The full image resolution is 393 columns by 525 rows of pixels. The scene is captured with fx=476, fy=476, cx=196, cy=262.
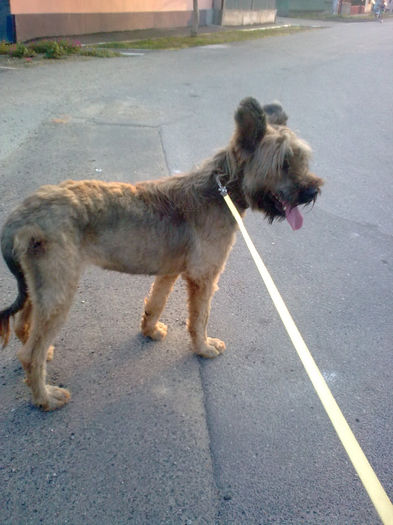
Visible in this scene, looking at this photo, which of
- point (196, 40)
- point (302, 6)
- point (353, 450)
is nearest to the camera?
point (353, 450)

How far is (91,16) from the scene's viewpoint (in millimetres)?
18281

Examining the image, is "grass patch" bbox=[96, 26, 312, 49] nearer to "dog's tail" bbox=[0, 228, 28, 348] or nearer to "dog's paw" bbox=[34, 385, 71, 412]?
"dog's tail" bbox=[0, 228, 28, 348]

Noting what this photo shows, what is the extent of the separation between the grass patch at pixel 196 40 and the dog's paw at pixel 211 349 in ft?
54.7

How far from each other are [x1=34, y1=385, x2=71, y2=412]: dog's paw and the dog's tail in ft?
1.49

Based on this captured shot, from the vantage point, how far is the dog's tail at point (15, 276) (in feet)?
9.39

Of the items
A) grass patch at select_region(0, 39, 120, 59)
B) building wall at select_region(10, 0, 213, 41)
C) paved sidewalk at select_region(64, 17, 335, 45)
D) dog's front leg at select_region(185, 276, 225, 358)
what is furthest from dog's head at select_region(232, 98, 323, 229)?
paved sidewalk at select_region(64, 17, 335, 45)

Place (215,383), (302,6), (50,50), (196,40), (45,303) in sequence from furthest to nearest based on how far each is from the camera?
(302,6), (196,40), (50,50), (215,383), (45,303)

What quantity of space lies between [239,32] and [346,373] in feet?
80.2

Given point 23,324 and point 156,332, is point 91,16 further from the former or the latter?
point 23,324

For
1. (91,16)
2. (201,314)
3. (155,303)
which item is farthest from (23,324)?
(91,16)

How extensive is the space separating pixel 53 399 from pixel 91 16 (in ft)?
60.9

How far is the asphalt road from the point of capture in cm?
269

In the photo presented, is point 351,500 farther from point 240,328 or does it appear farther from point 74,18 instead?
point 74,18

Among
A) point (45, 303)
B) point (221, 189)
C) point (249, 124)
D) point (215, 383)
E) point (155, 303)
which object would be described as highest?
point (249, 124)
